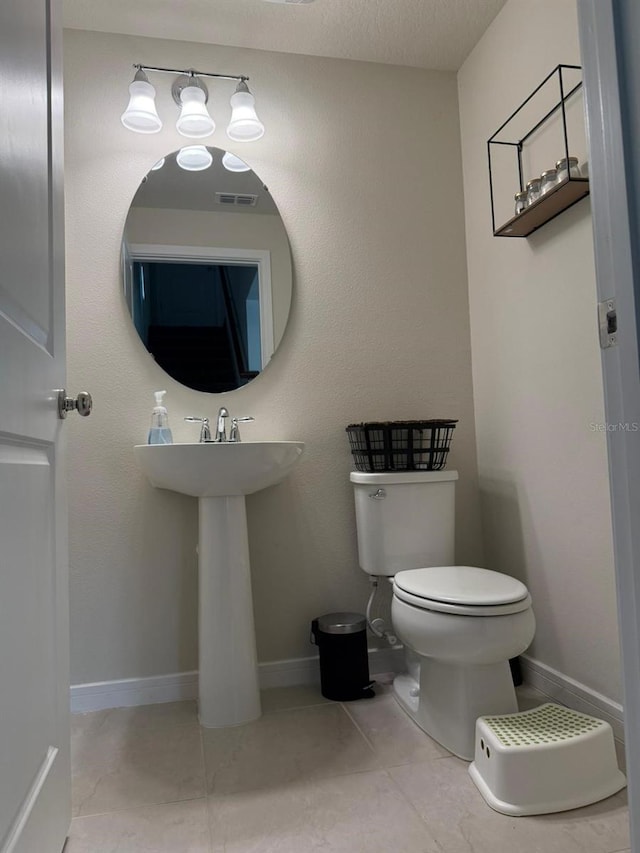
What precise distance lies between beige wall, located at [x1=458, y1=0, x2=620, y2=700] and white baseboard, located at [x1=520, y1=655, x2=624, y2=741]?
0.08ft

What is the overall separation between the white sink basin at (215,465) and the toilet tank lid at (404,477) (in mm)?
297

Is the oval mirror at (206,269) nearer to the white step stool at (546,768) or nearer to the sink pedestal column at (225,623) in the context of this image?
the sink pedestal column at (225,623)

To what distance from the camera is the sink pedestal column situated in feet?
6.00

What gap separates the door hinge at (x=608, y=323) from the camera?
70 centimetres

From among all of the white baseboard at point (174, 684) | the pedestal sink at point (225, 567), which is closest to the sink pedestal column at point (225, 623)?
the pedestal sink at point (225, 567)

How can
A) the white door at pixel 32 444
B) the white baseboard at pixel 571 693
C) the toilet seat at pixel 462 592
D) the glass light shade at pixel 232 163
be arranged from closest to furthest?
the white door at pixel 32 444, the toilet seat at pixel 462 592, the white baseboard at pixel 571 693, the glass light shade at pixel 232 163

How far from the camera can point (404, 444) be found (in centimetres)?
207

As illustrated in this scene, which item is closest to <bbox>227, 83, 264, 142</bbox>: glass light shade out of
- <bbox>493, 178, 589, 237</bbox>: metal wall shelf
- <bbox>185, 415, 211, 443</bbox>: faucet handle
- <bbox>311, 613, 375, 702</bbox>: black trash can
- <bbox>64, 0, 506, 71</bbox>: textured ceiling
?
<bbox>64, 0, 506, 71</bbox>: textured ceiling

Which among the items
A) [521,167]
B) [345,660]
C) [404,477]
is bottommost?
[345,660]

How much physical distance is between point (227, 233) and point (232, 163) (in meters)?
0.25

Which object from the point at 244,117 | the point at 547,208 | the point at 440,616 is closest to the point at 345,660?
the point at 440,616

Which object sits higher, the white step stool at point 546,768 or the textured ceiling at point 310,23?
the textured ceiling at point 310,23

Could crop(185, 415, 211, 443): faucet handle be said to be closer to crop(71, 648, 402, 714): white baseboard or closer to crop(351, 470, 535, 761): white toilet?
crop(351, 470, 535, 761): white toilet

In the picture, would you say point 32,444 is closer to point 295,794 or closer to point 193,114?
point 295,794
